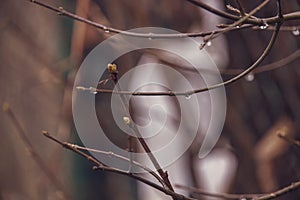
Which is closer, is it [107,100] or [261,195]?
[261,195]

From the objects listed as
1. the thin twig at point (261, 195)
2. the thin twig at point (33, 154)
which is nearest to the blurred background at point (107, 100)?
the thin twig at point (33, 154)

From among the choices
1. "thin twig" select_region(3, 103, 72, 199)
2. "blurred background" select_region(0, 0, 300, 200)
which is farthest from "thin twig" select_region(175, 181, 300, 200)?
"thin twig" select_region(3, 103, 72, 199)

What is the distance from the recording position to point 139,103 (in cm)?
221

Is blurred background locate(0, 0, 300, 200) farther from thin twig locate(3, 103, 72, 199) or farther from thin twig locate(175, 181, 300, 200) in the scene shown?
thin twig locate(175, 181, 300, 200)

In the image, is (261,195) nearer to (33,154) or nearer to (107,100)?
(33,154)

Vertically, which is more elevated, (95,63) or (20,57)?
(20,57)

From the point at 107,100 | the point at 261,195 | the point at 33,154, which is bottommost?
the point at 261,195

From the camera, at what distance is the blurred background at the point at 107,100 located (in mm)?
1908

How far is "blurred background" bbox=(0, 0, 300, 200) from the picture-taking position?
191 cm

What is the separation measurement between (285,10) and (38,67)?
119cm

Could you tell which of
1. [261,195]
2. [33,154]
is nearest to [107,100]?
[33,154]

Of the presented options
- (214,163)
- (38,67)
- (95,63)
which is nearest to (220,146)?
(214,163)

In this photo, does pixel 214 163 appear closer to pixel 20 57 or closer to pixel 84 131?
pixel 84 131

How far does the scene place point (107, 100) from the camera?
8.14ft
